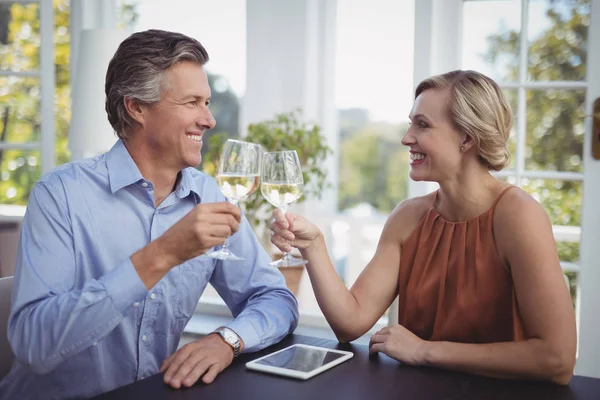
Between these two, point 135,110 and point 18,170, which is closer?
point 135,110

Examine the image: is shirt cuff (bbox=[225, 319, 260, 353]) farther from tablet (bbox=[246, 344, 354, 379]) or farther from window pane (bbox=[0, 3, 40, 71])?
window pane (bbox=[0, 3, 40, 71])

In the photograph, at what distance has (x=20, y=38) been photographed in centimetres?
407

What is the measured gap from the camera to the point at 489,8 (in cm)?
317

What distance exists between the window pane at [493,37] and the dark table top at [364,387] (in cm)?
197

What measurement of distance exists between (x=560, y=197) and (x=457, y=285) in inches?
57.2

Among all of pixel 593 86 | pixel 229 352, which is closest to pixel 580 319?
pixel 593 86

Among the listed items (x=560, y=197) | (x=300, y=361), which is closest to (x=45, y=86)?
(x=560, y=197)

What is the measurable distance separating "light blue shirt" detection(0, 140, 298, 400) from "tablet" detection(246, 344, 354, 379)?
0.10m

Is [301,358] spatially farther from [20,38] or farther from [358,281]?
[20,38]

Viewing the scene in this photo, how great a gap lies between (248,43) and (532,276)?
232 cm

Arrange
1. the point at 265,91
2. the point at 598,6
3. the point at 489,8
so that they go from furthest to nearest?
the point at 265,91 → the point at 489,8 → the point at 598,6

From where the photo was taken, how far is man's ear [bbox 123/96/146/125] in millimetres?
1799

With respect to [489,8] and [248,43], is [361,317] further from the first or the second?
[248,43]

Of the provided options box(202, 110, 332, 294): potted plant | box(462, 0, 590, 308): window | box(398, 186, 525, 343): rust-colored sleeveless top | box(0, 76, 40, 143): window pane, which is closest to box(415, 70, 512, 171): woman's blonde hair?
box(398, 186, 525, 343): rust-colored sleeveless top
